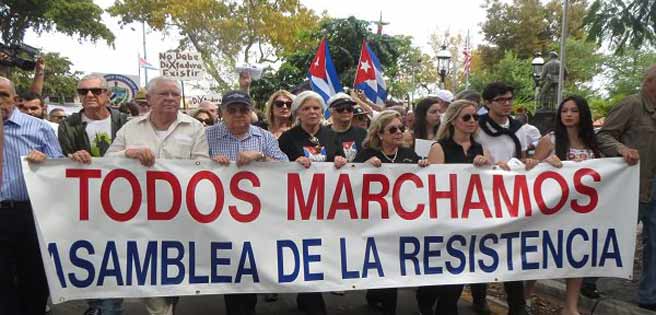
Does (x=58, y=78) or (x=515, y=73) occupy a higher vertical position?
(x=515, y=73)

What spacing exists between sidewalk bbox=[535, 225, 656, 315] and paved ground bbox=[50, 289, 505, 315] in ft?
2.13

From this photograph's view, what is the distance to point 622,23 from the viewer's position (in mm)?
6113

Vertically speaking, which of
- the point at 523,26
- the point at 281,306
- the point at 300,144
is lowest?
the point at 281,306

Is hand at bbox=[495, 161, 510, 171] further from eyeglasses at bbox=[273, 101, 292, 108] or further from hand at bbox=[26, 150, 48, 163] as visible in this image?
hand at bbox=[26, 150, 48, 163]

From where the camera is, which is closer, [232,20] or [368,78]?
[368,78]

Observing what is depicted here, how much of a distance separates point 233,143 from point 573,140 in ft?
8.65

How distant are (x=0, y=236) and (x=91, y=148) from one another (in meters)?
0.98

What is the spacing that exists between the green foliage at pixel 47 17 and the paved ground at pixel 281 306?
24889 millimetres

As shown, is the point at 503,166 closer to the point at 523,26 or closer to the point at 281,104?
the point at 281,104

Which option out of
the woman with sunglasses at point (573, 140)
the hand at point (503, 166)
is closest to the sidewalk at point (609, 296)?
the woman with sunglasses at point (573, 140)

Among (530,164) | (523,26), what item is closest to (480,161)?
(530,164)

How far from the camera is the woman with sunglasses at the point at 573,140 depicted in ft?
13.8

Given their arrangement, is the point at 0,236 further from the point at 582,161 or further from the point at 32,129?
the point at 582,161

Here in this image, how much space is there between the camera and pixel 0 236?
3387mm
